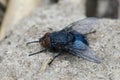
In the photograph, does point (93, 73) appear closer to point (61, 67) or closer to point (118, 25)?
point (61, 67)

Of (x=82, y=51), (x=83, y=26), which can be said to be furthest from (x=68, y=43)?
(x=83, y=26)

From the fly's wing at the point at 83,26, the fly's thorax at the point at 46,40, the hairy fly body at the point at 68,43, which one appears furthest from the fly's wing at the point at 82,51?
the fly's wing at the point at 83,26

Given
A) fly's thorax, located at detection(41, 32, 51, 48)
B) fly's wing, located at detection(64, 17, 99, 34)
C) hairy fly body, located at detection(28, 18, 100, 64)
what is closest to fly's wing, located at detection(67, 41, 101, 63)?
hairy fly body, located at detection(28, 18, 100, 64)

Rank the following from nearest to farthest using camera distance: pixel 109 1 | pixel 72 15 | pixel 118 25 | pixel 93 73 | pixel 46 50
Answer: pixel 93 73, pixel 46 50, pixel 118 25, pixel 72 15, pixel 109 1

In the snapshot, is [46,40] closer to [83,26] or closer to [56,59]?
[56,59]

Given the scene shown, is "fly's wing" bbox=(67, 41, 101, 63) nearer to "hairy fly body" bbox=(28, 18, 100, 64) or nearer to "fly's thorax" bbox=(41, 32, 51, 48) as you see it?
"hairy fly body" bbox=(28, 18, 100, 64)

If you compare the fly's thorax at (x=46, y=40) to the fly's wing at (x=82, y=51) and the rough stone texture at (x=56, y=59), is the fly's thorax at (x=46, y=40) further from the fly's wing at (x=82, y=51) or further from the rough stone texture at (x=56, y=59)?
the fly's wing at (x=82, y=51)

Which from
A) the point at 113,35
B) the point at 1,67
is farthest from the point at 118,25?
the point at 1,67
